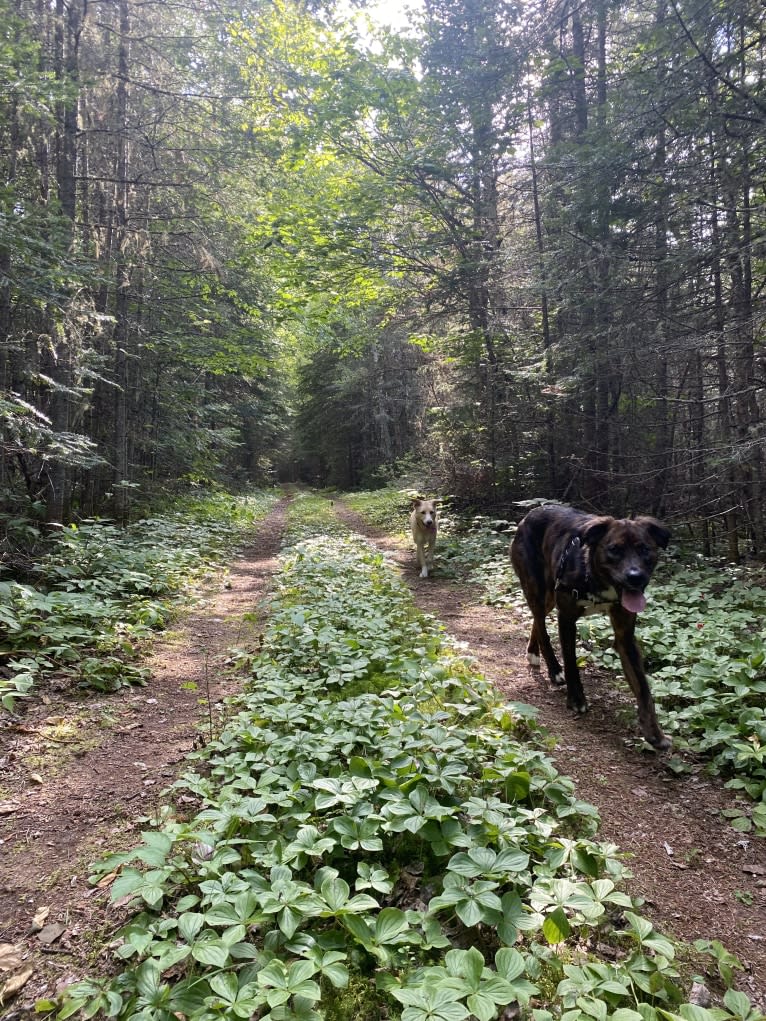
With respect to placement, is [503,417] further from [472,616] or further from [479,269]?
[472,616]

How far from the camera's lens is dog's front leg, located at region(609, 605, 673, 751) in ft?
13.2

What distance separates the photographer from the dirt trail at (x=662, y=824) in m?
2.58

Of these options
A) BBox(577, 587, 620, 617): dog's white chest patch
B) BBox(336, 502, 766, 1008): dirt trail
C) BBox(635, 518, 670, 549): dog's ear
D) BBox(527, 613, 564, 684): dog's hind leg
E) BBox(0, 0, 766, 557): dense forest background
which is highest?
BBox(0, 0, 766, 557): dense forest background

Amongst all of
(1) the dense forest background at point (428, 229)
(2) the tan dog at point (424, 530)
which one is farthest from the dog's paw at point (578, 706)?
(2) the tan dog at point (424, 530)

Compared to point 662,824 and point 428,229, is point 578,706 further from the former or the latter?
point 428,229

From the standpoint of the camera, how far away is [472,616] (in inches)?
304

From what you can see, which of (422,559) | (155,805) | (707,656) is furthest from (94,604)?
(707,656)

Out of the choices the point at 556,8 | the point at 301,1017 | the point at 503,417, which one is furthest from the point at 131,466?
the point at 301,1017

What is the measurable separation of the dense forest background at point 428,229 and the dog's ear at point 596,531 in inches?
119

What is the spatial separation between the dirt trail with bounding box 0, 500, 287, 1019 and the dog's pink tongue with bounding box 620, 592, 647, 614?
3364 millimetres

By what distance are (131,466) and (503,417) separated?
9.75m

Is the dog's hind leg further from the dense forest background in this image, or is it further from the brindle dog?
the dense forest background

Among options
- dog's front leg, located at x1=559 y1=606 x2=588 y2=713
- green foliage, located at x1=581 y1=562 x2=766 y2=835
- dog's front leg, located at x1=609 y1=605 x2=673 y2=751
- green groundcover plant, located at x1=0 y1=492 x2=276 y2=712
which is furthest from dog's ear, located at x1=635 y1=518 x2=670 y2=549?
green groundcover plant, located at x1=0 y1=492 x2=276 y2=712

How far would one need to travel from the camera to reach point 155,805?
339 cm
